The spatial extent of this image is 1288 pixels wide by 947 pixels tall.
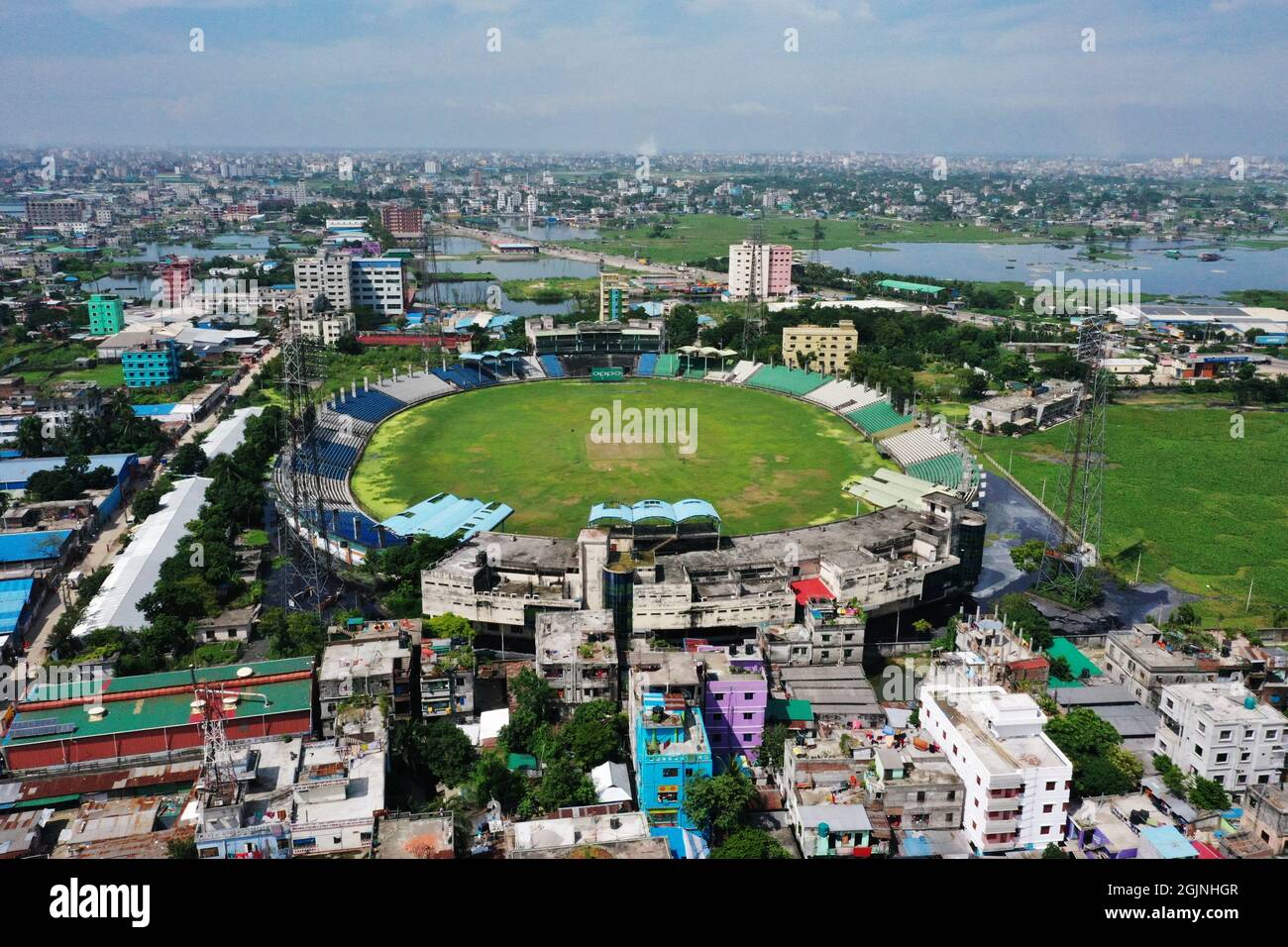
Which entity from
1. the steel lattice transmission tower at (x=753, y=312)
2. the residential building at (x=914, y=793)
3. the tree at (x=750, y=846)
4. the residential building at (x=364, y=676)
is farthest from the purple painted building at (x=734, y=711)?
the steel lattice transmission tower at (x=753, y=312)

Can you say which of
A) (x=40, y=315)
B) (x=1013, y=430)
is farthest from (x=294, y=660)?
(x=40, y=315)

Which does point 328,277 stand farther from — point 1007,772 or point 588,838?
point 1007,772

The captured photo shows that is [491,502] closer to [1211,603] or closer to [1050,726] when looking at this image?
[1050,726]

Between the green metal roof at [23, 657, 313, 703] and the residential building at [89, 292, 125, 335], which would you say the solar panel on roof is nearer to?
the green metal roof at [23, 657, 313, 703]

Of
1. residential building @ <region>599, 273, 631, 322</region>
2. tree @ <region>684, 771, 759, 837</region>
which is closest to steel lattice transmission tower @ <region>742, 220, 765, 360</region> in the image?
residential building @ <region>599, 273, 631, 322</region>

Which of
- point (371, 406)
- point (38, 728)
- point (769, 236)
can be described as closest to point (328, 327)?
point (371, 406)

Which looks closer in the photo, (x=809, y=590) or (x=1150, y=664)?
(x=1150, y=664)

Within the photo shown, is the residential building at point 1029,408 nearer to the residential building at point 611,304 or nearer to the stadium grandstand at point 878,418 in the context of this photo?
the stadium grandstand at point 878,418
